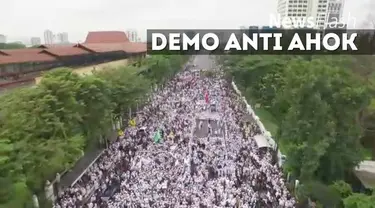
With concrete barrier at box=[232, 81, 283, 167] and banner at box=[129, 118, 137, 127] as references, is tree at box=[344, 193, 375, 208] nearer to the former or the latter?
concrete barrier at box=[232, 81, 283, 167]

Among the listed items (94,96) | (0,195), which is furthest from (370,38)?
(0,195)

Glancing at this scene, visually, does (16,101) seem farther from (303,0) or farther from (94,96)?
(303,0)

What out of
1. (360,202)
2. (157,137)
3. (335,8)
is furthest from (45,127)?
(335,8)

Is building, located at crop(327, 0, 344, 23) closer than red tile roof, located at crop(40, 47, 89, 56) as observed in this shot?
No

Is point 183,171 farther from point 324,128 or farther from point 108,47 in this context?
point 108,47

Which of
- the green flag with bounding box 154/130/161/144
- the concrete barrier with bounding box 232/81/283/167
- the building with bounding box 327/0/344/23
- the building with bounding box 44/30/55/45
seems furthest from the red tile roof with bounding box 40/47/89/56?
the building with bounding box 44/30/55/45
